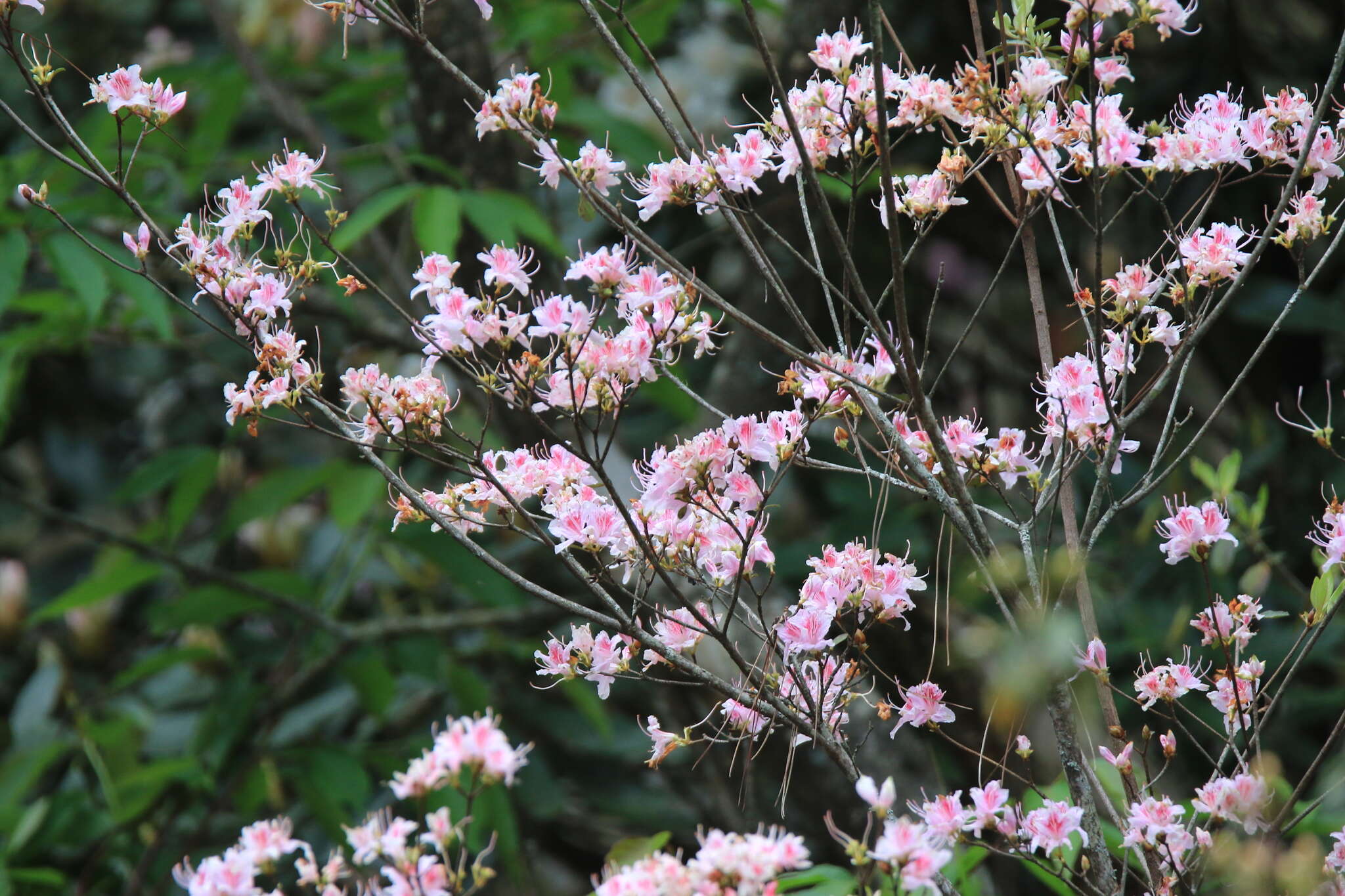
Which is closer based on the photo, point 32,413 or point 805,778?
point 805,778

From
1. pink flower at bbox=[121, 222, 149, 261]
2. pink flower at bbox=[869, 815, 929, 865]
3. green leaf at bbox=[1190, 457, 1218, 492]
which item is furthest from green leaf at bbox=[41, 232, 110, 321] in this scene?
green leaf at bbox=[1190, 457, 1218, 492]

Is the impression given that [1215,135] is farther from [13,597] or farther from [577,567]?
[13,597]

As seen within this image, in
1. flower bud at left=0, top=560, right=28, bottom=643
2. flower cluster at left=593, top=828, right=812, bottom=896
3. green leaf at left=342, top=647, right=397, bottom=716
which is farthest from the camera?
flower bud at left=0, top=560, right=28, bottom=643

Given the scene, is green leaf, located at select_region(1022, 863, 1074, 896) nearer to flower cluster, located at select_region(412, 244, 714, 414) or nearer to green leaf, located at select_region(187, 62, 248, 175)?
flower cluster, located at select_region(412, 244, 714, 414)

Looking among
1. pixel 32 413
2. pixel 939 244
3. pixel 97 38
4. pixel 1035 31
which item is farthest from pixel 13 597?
pixel 1035 31

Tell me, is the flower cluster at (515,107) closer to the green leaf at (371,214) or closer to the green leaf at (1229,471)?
the green leaf at (371,214)

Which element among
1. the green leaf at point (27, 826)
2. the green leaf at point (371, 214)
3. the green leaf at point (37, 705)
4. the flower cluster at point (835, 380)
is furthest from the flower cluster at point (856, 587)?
the green leaf at point (37, 705)

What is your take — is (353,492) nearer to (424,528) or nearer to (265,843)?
(424,528)

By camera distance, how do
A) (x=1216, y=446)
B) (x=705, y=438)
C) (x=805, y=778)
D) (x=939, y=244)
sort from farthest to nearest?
(x=939, y=244) → (x=1216, y=446) → (x=805, y=778) → (x=705, y=438)

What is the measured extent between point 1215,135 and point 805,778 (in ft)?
3.25

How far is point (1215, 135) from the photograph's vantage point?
835mm

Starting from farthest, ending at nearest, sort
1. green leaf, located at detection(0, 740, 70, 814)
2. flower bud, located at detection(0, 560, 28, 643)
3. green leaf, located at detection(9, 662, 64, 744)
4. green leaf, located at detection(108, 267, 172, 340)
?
flower bud, located at detection(0, 560, 28, 643) → green leaf, located at detection(9, 662, 64, 744) → green leaf, located at detection(0, 740, 70, 814) → green leaf, located at detection(108, 267, 172, 340)

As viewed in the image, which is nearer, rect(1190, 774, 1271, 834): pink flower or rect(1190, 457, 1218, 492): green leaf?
rect(1190, 774, 1271, 834): pink flower

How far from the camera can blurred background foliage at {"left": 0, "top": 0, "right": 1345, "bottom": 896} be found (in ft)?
5.37
